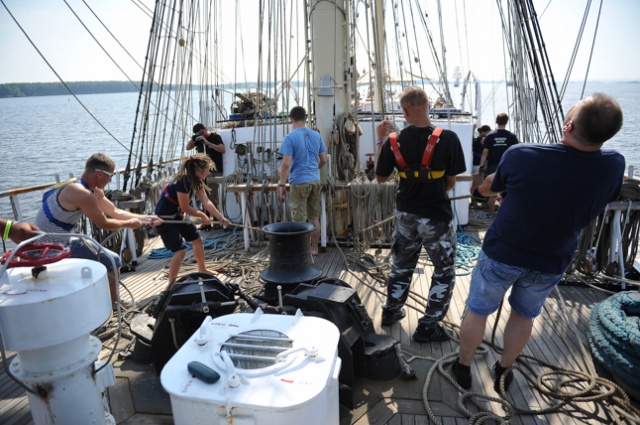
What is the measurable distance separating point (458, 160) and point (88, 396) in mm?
2328

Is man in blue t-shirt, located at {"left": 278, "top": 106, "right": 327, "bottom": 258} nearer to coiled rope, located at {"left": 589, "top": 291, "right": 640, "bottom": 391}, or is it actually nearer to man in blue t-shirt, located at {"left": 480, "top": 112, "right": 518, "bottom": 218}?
coiled rope, located at {"left": 589, "top": 291, "right": 640, "bottom": 391}

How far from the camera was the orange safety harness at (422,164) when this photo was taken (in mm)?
2811

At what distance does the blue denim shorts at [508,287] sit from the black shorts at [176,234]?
249 cm

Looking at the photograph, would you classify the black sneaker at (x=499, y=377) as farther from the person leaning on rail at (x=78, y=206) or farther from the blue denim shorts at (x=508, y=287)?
the person leaning on rail at (x=78, y=206)

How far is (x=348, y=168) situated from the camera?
215 inches

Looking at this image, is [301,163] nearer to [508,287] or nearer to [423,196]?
[423,196]

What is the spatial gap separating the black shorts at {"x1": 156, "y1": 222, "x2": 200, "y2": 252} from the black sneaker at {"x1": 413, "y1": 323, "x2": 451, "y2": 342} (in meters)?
2.08

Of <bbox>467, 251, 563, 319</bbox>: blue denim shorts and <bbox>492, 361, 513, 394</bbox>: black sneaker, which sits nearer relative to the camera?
<bbox>467, 251, 563, 319</bbox>: blue denim shorts

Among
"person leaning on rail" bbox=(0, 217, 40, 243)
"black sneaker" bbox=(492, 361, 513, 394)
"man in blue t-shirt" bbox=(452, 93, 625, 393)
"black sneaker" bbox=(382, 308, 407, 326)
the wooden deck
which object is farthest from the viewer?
"black sneaker" bbox=(382, 308, 407, 326)

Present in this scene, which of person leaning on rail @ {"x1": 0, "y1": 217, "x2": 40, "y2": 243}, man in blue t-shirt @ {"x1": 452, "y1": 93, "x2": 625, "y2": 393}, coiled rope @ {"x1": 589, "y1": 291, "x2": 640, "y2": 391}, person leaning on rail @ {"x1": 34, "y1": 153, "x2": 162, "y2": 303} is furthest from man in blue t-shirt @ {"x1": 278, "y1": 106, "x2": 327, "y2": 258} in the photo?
coiled rope @ {"x1": 589, "y1": 291, "x2": 640, "y2": 391}

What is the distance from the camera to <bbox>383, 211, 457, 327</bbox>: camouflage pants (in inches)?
117

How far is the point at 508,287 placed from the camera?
228 cm

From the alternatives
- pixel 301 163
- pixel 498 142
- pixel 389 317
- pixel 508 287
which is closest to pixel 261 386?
pixel 508 287

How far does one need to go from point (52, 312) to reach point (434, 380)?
199 centimetres
